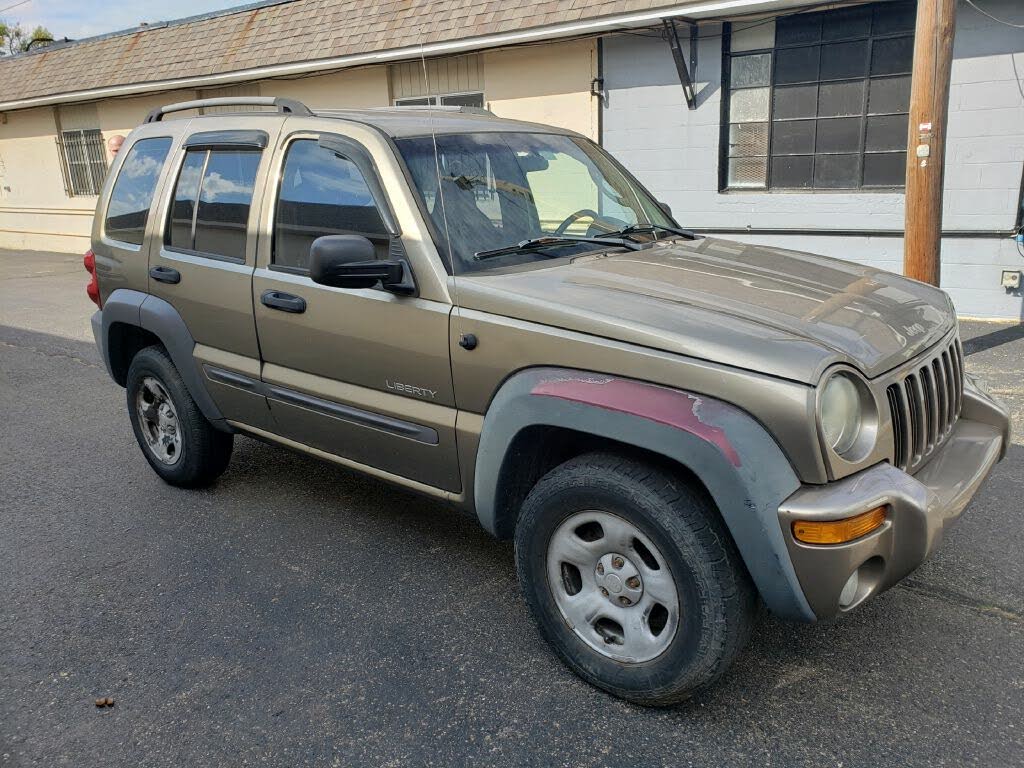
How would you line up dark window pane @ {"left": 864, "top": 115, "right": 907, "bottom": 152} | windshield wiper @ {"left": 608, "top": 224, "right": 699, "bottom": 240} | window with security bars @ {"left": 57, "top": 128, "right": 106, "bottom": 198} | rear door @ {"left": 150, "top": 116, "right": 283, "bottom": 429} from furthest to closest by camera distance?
window with security bars @ {"left": 57, "top": 128, "right": 106, "bottom": 198} → dark window pane @ {"left": 864, "top": 115, "right": 907, "bottom": 152} → rear door @ {"left": 150, "top": 116, "right": 283, "bottom": 429} → windshield wiper @ {"left": 608, "top": 224, "right": 699, "bottom": 240}

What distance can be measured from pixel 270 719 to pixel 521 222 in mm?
2056

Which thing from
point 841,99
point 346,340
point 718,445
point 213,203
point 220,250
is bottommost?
point 718,445

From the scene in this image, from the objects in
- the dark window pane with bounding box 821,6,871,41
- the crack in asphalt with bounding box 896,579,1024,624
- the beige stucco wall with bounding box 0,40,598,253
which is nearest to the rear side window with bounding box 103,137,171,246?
the beige stucco wall with bounding box 0,40,598,253

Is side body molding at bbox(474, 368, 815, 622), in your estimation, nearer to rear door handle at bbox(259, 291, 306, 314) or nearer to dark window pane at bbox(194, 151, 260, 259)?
rear door handle at bbox(259, 291, 306, 314)

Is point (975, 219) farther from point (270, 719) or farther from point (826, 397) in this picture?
point (270, 719)

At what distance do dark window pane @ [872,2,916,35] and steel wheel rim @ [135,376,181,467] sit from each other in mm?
7651

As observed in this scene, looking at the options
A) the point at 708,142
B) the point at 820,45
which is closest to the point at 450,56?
the point at 708,142

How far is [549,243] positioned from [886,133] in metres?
6.80

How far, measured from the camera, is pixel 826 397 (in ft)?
8.08

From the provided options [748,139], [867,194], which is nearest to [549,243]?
[867,194]

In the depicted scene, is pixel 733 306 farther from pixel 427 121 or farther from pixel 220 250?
pixel 220 250

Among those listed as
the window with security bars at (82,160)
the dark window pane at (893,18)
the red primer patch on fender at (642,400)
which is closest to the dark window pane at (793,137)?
the dark window pane at (893,18)

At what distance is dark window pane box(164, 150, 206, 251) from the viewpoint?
13.8 ft

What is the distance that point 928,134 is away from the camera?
6945 millimetres
